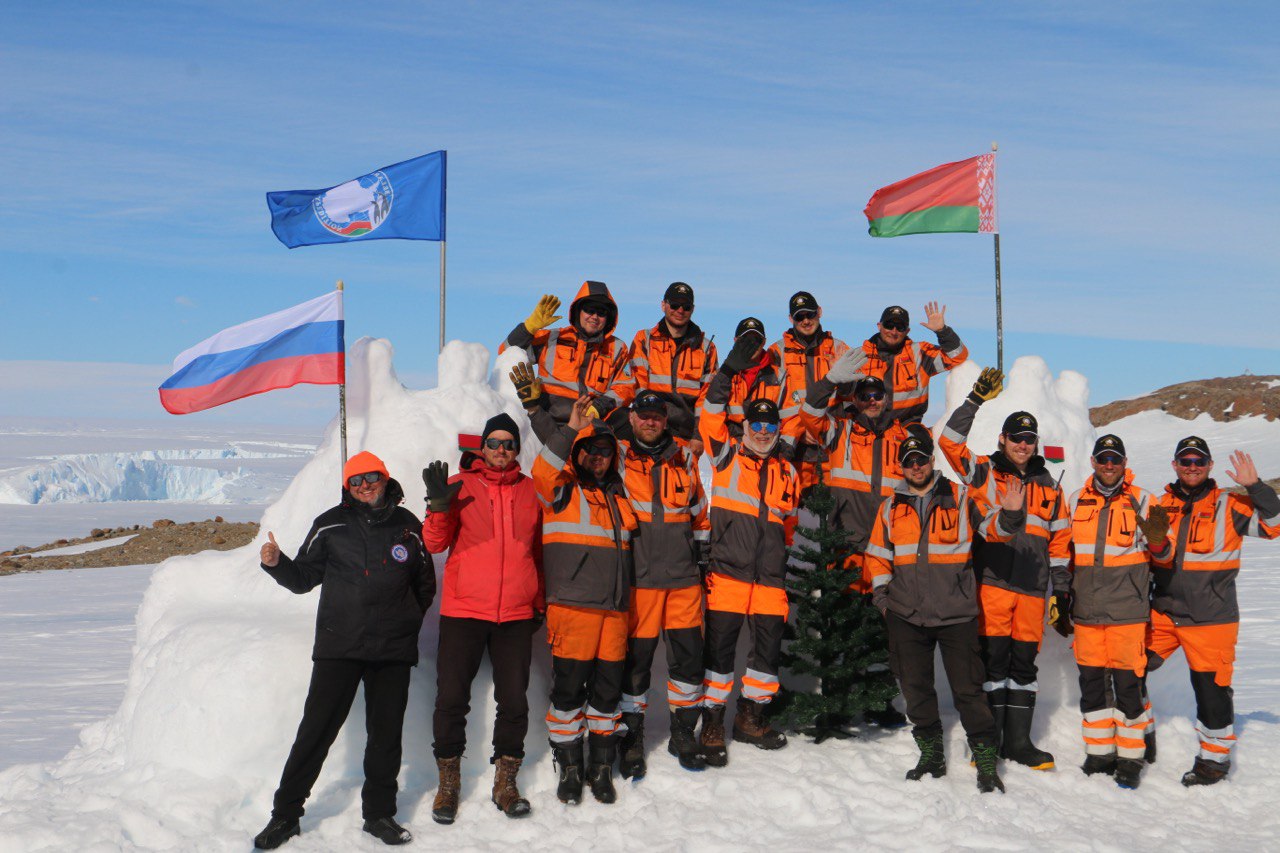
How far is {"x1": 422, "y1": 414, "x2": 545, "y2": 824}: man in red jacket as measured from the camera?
6035 mm

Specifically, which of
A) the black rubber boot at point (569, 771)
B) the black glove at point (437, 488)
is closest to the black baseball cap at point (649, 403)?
the black glove at point (437, 488)

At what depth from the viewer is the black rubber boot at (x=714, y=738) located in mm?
6719

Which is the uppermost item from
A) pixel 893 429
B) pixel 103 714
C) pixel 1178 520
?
pixel 893 429

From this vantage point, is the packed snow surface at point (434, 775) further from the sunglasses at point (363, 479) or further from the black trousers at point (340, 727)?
the sunglasses at point (363, 479)

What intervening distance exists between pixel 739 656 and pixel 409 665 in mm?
2570

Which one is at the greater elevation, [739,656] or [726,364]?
[726,364]

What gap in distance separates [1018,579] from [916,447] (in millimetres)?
1175

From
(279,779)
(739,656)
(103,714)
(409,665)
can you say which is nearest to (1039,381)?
(739,656)

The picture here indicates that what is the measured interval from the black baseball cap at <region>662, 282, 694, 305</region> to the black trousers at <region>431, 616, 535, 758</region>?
263 centimetres

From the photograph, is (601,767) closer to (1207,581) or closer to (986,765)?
Answer: (986,765)

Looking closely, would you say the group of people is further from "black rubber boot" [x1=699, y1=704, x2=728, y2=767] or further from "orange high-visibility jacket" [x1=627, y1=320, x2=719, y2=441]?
"orange high-visibility jacket" [x1=627, y1=320, x2=719, y2=441]

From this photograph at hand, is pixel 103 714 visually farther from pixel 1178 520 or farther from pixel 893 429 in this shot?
pixel 1178 520

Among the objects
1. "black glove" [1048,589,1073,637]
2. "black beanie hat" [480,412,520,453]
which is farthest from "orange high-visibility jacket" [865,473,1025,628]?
"black beanie hat" [480,412,520,453]

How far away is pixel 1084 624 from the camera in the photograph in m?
6.91
